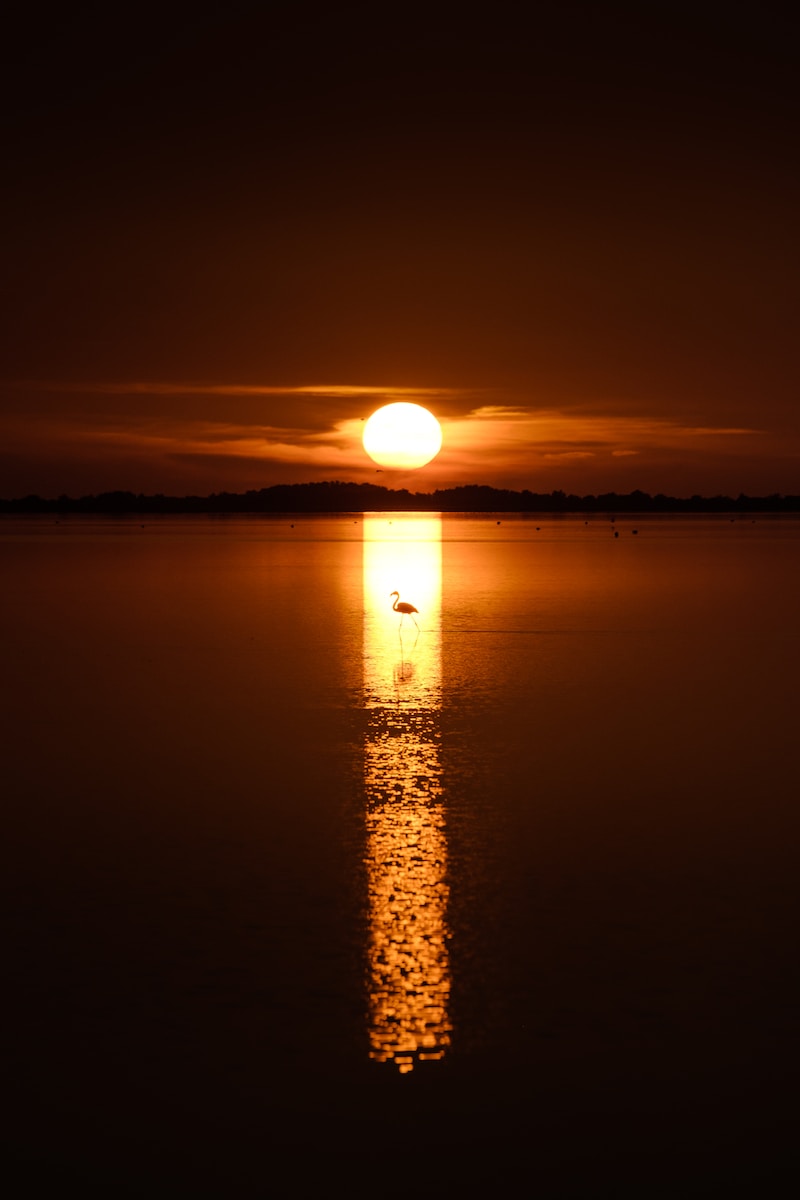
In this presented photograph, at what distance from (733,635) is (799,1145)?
21.3 m

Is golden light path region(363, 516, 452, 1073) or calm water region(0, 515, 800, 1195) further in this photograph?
golden light path region(363, 516, 452, 1073)

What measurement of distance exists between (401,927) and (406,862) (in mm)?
1492

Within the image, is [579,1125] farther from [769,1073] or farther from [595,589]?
[595,589]

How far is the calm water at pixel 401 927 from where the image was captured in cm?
611

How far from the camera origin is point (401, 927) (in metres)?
8.68

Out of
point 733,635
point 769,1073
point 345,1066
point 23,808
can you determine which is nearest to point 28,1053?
point 345,1066

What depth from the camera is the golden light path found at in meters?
7.22

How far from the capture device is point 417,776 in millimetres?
13227

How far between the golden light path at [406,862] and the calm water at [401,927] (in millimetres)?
41

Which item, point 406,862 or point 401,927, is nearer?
point 401,927

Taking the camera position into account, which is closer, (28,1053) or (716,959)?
(28,1053)

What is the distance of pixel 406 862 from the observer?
10164mm

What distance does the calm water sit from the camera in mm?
6113

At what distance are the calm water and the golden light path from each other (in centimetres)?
4
